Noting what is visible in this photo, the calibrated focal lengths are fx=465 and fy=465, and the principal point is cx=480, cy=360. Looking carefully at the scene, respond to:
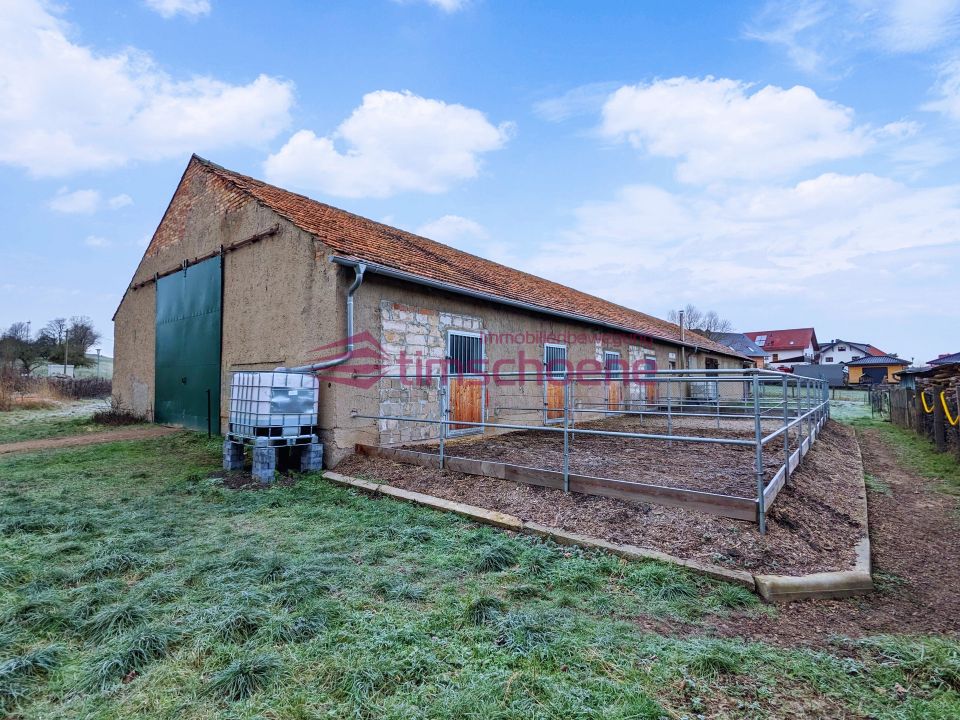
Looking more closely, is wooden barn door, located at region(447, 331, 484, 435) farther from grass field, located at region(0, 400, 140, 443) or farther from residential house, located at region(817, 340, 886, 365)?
residential house, located at region(817, 340, 886, 365)

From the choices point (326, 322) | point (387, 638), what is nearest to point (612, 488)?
point (387, 638)

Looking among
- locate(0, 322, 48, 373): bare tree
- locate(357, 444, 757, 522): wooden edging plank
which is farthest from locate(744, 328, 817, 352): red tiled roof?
locate(0, 322, 48, 373): bare tree

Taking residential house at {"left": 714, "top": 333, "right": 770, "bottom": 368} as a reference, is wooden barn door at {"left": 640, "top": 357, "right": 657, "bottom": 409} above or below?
below

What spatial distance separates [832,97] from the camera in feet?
25.0

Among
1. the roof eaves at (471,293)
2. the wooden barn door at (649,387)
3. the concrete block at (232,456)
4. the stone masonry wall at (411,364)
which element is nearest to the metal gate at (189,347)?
the concrete block at (232,456)

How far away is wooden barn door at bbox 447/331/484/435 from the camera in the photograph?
28.2ft

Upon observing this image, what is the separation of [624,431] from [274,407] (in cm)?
728

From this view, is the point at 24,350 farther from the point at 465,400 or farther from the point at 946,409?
the point at 946,409

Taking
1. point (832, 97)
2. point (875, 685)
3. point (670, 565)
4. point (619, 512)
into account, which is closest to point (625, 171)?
point (832, 97)

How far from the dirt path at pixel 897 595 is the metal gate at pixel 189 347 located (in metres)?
8.90

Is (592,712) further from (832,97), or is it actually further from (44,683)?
(832,97)

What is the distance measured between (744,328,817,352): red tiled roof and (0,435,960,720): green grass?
216 ft

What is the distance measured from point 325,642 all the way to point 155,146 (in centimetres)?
1170

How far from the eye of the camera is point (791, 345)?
57.5 metres
